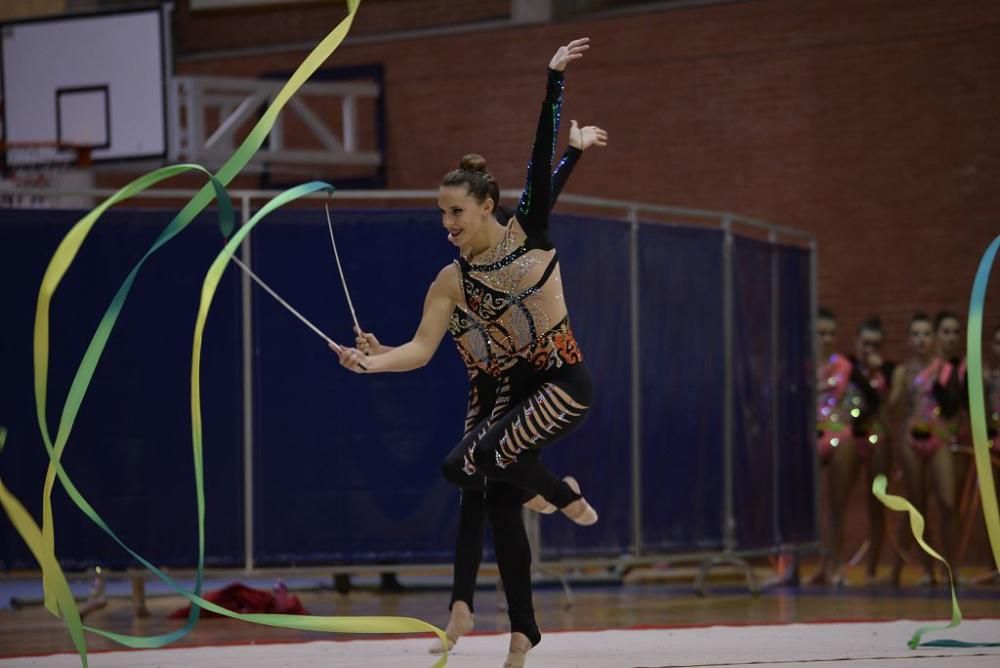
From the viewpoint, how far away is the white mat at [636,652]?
15.3 feet

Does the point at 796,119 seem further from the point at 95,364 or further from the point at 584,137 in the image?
the point at 95,364

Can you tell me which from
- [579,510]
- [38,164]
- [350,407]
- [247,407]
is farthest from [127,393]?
[38,164]

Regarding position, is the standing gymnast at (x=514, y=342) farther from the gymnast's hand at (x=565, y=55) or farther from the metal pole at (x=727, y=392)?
the metal pole at (x=727, y=392)

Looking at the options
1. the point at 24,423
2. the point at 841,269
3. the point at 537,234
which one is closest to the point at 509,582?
the point at 537,234

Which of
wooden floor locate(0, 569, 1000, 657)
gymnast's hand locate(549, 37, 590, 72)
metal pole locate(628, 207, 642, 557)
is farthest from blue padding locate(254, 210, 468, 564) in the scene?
gymnast's hand locate(549, 37, 590, 72)

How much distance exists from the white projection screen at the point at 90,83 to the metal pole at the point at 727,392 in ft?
16.5

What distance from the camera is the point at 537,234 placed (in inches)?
180

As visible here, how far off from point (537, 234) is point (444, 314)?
0.39m

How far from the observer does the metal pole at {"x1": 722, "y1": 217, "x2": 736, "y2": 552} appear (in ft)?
27.5

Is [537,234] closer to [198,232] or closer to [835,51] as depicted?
[198,232]

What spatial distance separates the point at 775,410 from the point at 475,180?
4.90 meters

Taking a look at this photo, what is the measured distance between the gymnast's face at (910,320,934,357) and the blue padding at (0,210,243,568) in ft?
14.6

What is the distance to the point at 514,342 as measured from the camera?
4.59m

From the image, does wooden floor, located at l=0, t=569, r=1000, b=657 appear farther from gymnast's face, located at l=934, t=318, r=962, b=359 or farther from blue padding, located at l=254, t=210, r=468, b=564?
gymnast's face, located at l=934, t=318, r=962, b=359
